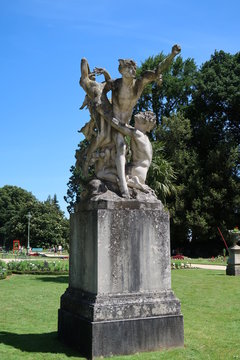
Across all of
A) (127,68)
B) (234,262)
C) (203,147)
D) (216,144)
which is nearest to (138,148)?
(127,68)

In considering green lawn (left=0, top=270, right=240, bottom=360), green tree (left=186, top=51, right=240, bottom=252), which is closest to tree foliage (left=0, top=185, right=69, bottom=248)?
green tree (left=186, top=51, right=240, bottom=252)

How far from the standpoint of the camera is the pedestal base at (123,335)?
575cm

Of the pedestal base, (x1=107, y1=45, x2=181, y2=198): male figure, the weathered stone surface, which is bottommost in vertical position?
the pedestal base

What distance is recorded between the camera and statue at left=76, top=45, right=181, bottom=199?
680 centimetres

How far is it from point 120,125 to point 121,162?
62 centimetres

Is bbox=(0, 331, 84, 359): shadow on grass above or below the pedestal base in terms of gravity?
below

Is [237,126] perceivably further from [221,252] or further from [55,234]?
[55,234]

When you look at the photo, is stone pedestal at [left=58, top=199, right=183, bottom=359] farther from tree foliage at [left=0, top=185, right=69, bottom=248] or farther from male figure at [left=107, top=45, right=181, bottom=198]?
tree foliage at [left=0, top=185, right=69, bottom=248]

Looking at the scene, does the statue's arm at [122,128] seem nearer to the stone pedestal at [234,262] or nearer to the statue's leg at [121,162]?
the statue's leg at [121,162]

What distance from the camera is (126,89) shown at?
6922 mm

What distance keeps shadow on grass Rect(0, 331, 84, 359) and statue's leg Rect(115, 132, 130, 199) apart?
248 cm

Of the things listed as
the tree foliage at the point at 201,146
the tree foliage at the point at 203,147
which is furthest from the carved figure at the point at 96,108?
the tree foliage at the point at 203,147

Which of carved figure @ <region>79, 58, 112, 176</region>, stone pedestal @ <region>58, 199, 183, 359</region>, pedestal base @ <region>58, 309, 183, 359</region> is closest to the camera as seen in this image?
pedestal base @ <region>58, 309, 183, 359</region>

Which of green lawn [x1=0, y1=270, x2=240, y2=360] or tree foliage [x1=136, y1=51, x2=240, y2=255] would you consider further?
tree foliage [x1=136, y1=51, x2=240, y2=255]
